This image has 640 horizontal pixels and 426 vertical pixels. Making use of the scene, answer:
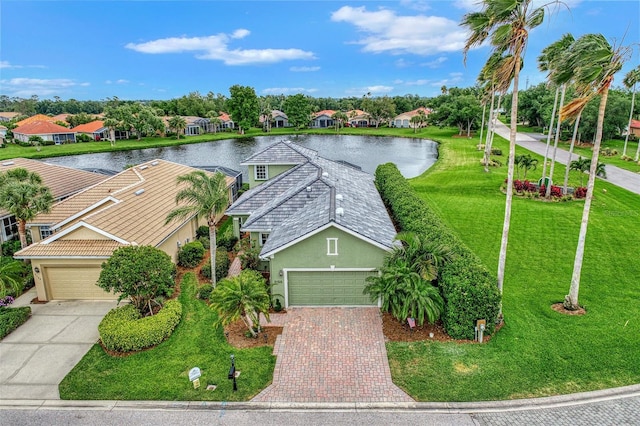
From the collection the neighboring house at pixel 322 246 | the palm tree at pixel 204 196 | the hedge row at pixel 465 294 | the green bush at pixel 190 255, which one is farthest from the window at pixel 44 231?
the hedge row at pixel 465 294

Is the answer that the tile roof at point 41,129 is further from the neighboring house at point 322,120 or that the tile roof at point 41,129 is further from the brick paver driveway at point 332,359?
the brick paver driveway at point 332,359

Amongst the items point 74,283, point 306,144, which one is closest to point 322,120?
point 306,144

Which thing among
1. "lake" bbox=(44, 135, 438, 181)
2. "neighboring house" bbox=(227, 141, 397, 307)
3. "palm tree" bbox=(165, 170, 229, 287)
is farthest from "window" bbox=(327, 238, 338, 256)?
"lake" bbox=(44, 135, 438, 181)

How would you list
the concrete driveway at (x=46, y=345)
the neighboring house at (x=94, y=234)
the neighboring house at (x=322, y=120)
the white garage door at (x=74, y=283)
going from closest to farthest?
1. the concrete driveway at (x=46, y=345)
2. the neighboring house at (x=94, y=234)
3. the white garage door at (x=74, y=283)
4. the neighboring house at (x=322, y=120)

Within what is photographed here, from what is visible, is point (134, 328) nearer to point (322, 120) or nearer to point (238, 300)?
point (238, 300)

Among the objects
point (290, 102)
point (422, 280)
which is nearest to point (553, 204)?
point (422, 280)

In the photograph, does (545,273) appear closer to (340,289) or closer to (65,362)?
(340,289)
